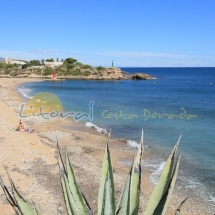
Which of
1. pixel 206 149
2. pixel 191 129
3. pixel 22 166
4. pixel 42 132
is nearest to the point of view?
pixel 22 166

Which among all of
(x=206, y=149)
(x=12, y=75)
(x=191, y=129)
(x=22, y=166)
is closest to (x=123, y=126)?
(x=191, y=129)

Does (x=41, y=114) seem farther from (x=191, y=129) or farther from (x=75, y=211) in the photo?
(x=75, y=211)

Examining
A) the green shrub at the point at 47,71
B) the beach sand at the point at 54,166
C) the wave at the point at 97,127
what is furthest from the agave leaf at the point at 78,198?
the green shrub at the point at 47,71

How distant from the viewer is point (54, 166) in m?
11.1

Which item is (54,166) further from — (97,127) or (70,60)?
(70,60)

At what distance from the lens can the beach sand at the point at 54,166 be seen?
8367 millimetres

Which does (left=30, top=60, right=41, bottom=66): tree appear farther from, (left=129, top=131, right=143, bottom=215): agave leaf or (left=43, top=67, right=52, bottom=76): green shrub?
(left=129, top=131, right=143, bottom=215): agave leaf

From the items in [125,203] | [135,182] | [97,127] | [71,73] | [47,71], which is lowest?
[97,127]

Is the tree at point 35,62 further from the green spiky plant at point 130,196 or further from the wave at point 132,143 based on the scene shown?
the green spiky plant at point 130,196

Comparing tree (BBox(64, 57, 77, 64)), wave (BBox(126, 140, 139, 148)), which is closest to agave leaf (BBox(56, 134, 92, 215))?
wave (BBox(126, 140, 139, 148))

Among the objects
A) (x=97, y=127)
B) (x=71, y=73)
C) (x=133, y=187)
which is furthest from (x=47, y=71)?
(x=133, y=187)

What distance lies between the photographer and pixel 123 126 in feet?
70.2

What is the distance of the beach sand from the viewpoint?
8.37 m

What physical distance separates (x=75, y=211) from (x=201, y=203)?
784 centimetres
